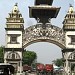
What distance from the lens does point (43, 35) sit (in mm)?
49812

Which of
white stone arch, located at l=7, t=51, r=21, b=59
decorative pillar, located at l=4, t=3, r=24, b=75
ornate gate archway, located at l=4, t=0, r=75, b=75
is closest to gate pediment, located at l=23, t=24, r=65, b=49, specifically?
ornate gate archway, located at l=4, t=0, r=75, b=75

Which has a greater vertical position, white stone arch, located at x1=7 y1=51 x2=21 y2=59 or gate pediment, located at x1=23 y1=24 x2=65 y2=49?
gate pediment, located at x1=23 y1=24 x2=65 y2=49

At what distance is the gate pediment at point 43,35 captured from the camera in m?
49.6

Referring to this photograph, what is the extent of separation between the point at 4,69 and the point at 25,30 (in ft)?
106

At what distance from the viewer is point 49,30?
165ft

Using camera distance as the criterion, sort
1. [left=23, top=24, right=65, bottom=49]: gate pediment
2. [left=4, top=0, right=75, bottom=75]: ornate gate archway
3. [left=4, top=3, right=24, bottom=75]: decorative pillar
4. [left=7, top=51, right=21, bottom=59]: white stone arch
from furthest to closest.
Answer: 1. [left=23, top=24, right=65, bottom=49]: gate pediment
2. [left=4, top=0, right=75, bottom=75]: ornate gate archway
3. [left=7, top=51, right=21, bottom=59]: white stone arch
4. [left=4, top=3, right=24, bottom=75]: decorative pillar

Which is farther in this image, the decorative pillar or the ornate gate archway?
the ornate gate archway

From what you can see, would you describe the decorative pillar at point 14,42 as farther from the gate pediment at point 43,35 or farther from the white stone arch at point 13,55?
the gate pediment at point 43,35

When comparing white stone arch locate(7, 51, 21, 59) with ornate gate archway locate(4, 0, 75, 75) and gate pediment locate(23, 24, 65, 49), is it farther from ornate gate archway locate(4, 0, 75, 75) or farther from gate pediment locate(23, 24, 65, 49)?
gate pediment locate(23, 24, 65, 49)

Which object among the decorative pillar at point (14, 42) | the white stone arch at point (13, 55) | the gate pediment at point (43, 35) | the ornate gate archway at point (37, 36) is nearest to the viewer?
the decorative pillar at point (14, 42)

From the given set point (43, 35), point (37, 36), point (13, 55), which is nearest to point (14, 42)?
point (13, 55)

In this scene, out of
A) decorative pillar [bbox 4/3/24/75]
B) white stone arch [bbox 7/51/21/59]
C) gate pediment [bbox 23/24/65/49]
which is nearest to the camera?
decorative pillar [bbox 4/3/24/75]

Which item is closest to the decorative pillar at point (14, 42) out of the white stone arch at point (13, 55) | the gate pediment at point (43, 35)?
the white stone arch at point (13, 55)

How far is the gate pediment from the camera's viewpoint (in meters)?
49.6
